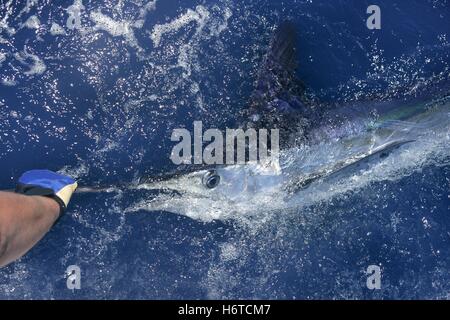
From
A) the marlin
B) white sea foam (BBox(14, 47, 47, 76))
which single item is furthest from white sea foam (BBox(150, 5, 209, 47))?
white sea foam (BBox(14, 47, 47, 76))

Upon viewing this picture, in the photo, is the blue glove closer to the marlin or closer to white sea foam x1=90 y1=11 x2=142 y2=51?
the marlin

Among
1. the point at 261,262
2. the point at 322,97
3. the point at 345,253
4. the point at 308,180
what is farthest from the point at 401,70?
the point at 261,262

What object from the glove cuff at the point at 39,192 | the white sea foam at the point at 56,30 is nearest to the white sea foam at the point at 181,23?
the white sea foam at the point at 56,30

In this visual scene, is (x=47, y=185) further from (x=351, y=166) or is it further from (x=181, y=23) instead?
(x=351, y=166)

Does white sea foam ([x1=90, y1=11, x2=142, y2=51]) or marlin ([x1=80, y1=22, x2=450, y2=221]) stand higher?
white sea foam ([x1=90, y1=11, x2=142, y2=51])

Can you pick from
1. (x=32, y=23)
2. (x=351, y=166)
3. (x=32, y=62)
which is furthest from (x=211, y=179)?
(x=32, y=23)

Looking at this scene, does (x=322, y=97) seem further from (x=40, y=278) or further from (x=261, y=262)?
(x=40, y=278)

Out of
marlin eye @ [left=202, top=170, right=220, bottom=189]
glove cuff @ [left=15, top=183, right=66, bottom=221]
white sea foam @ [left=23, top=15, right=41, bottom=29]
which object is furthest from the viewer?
white sea foam @ [left=23, top=15, right=41, bottom=29]
